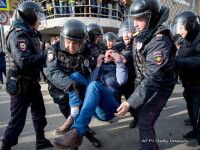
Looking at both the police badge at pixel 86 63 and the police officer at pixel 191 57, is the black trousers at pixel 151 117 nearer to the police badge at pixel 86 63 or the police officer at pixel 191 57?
the police officer at pixel 191 57

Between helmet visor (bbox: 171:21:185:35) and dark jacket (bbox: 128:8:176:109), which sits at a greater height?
helmet visor (bbox: 171:21:185:35)

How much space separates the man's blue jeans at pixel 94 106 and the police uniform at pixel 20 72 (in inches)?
30.9

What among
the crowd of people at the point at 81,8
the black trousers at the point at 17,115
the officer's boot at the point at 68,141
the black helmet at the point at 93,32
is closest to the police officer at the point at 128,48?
the black helmet at the point at 93,32

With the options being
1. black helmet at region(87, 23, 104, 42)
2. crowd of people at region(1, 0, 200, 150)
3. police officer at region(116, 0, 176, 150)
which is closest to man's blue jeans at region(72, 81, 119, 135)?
crowd of people at region(1, 0, 200, 150)

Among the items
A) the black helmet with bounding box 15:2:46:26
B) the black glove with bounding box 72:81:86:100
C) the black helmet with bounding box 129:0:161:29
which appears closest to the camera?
the black helmet with bounding box 129:0:161:29

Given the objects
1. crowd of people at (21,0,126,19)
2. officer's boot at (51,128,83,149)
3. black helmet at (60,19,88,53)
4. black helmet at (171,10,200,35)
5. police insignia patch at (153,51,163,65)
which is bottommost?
officer's boot at (51,128,83,149)

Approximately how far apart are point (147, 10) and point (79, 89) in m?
1.15

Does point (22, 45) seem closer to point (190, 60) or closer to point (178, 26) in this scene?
point (190, 60)

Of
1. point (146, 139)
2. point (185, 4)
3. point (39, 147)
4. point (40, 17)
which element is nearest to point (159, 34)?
point (146, 139)

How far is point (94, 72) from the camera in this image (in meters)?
2.19

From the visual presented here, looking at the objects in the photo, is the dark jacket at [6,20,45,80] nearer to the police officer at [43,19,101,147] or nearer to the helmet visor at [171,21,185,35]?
the police officer at [43,19,101,147]

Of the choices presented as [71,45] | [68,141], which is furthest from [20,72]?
[68,141]

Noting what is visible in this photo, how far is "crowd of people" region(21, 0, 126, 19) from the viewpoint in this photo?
35.6 feet

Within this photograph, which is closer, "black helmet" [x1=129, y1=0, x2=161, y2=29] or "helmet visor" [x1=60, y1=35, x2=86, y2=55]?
"black helmet" [x1=129, y1=0, x2=161, y2=29]
